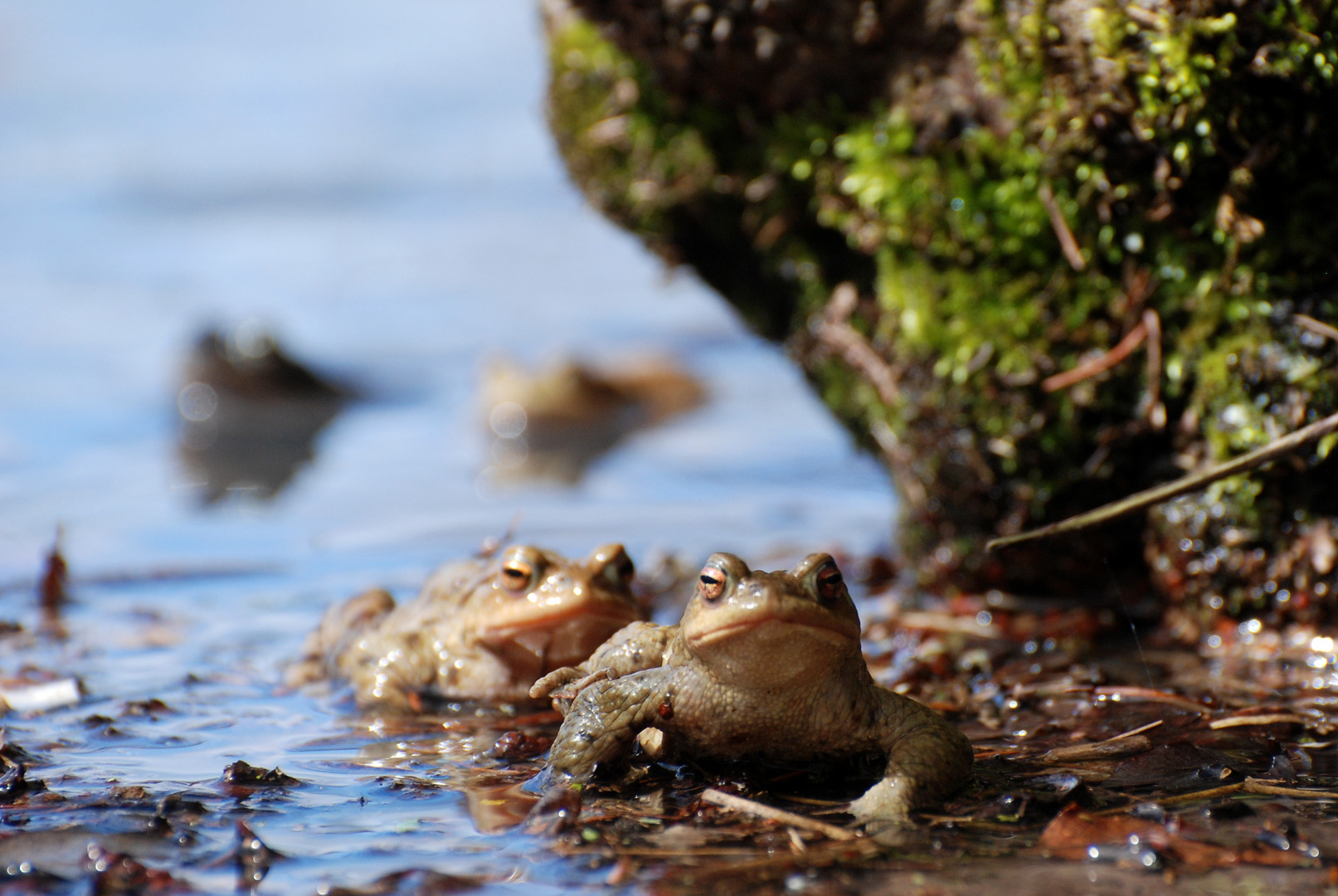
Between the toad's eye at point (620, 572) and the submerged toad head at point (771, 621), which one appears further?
the toad's eye at point (620, 572)

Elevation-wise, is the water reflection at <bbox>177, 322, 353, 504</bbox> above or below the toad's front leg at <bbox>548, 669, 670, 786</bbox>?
above

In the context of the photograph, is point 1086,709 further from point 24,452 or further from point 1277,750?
point 24,452

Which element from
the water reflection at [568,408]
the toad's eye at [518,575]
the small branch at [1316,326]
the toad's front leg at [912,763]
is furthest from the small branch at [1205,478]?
the water reflection at [568,408]

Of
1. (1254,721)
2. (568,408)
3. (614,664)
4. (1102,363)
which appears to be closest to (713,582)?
(614,664)

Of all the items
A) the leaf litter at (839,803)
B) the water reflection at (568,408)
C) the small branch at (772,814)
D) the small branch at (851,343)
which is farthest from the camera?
the water reflection at (568,408)

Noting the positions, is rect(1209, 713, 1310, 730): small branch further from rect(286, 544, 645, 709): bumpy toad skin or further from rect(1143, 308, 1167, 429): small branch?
rect(286, 544, 645, 709): bumpy toad skin

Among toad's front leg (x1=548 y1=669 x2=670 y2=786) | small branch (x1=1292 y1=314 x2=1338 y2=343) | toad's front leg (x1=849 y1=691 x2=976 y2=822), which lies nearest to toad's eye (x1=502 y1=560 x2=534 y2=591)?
toad's front leg (x1=548 y1=669 x2=670 y2=786)

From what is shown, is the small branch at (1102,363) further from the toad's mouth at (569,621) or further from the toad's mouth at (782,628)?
the toad's mouth at (782,628)

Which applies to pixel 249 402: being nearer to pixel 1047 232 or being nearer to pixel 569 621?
pixel 569 621
